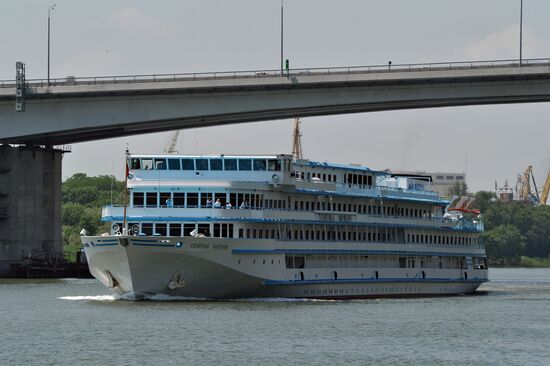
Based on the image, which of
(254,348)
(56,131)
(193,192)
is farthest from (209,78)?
(254,348)

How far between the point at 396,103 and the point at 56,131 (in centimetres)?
2569

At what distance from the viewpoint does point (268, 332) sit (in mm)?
62531

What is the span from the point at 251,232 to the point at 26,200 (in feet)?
153

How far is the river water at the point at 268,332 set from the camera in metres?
55.4

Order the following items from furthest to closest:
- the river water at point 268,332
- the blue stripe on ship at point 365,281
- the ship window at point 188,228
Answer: the blue stripe on ship at point 365,281 < the ship window at point 188,228 < the river water at point 268,332

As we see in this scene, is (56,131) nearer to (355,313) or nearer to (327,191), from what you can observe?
(327,191)

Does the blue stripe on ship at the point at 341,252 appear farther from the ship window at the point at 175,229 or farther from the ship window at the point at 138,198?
the ship window at the point at 138,198

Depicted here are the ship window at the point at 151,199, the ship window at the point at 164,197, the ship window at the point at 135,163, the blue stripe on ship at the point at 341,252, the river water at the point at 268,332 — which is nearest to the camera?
the river water at the point at 268,332

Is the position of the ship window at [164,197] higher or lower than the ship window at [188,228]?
higher

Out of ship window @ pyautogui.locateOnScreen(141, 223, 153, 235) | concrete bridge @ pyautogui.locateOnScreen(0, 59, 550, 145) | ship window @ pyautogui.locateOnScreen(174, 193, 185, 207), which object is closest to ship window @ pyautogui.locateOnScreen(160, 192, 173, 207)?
ship window @ pyautogui.locateOnScreen(174, 193, 185, 207)

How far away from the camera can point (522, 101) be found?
10244 centimetres

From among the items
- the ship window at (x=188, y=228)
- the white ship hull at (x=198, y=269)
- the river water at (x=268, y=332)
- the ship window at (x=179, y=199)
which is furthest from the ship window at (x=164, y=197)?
the river water at (x=268, y=332)

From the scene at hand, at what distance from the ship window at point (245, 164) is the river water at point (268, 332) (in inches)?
279

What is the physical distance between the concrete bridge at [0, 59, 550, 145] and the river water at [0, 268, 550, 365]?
21.9 metres
